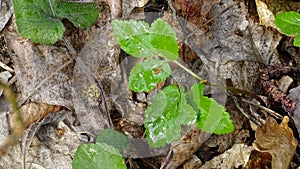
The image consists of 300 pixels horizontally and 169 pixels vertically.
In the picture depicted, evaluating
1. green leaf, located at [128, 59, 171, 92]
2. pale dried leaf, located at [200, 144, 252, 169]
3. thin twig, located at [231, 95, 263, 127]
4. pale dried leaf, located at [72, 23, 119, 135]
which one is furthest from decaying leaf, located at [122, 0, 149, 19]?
pale dried leaf, located at [200, 144, 252, 169]

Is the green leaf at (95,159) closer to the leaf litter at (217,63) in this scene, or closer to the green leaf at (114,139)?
the green leaf at (114,139)

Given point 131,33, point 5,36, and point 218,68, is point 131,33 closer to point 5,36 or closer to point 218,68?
point 218,68

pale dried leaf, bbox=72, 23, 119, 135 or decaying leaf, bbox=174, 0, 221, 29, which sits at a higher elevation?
decaying leaf, bbox=174, 0, 221, 29

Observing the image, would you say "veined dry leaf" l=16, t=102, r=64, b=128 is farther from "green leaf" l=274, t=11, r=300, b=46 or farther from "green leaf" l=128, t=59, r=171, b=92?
"green leaf" l=274, t=11, r=300, b=46

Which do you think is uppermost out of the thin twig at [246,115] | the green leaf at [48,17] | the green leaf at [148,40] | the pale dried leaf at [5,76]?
the green leaf at [48,17]

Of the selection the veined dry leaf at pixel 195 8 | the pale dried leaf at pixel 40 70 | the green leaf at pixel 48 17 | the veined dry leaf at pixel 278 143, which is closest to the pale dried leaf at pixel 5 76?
the pale dried leaf at pixel 40 70
